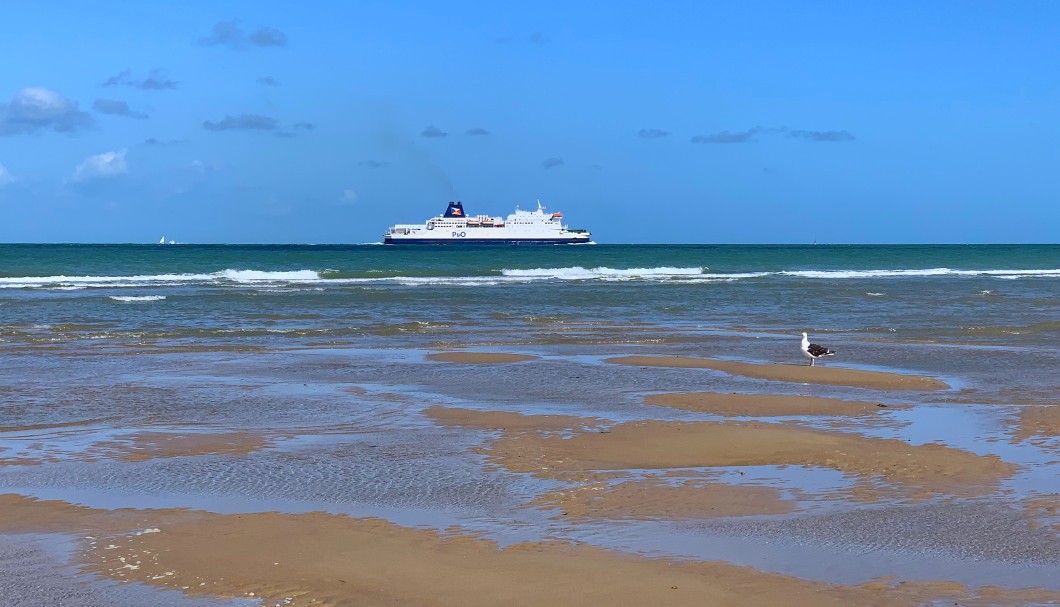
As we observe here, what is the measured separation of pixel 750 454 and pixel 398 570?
4.19 m

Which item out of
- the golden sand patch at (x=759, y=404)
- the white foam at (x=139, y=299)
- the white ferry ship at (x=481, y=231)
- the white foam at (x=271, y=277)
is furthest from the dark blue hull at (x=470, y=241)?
the golden sand patch at (x=759, y=404)

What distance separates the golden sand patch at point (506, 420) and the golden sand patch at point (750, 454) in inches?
16.4

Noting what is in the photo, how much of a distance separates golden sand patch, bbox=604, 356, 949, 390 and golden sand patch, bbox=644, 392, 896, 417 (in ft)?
5.48

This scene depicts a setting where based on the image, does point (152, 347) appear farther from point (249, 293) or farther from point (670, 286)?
point (670, 286)

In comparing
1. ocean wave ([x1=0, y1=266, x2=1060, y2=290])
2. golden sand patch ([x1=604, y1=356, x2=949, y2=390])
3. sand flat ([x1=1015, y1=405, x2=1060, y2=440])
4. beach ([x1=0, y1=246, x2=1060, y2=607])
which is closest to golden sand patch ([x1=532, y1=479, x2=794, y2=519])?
beach ([x1=0, y1=246, x2=1060, y2=607])

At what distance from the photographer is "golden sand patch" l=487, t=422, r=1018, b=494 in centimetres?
843

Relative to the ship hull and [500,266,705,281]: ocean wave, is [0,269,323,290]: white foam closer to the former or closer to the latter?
[500,266,705,281]: ocean wave

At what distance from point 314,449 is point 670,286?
35527 millimetres

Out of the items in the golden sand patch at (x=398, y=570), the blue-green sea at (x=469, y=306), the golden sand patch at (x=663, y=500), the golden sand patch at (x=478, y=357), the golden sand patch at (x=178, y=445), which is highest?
the blue-green sea at (x=469, y=306)

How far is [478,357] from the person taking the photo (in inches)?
701

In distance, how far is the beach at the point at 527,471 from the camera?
5891mm

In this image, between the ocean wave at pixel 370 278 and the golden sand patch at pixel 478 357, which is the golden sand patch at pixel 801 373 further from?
the ocean wave at pixel 370 278

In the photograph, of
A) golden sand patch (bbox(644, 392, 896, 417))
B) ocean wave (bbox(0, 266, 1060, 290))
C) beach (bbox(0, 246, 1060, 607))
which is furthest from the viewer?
ocean wave (bbox(0, 266, 1060, 290))

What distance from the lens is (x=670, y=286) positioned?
44.2 metres
